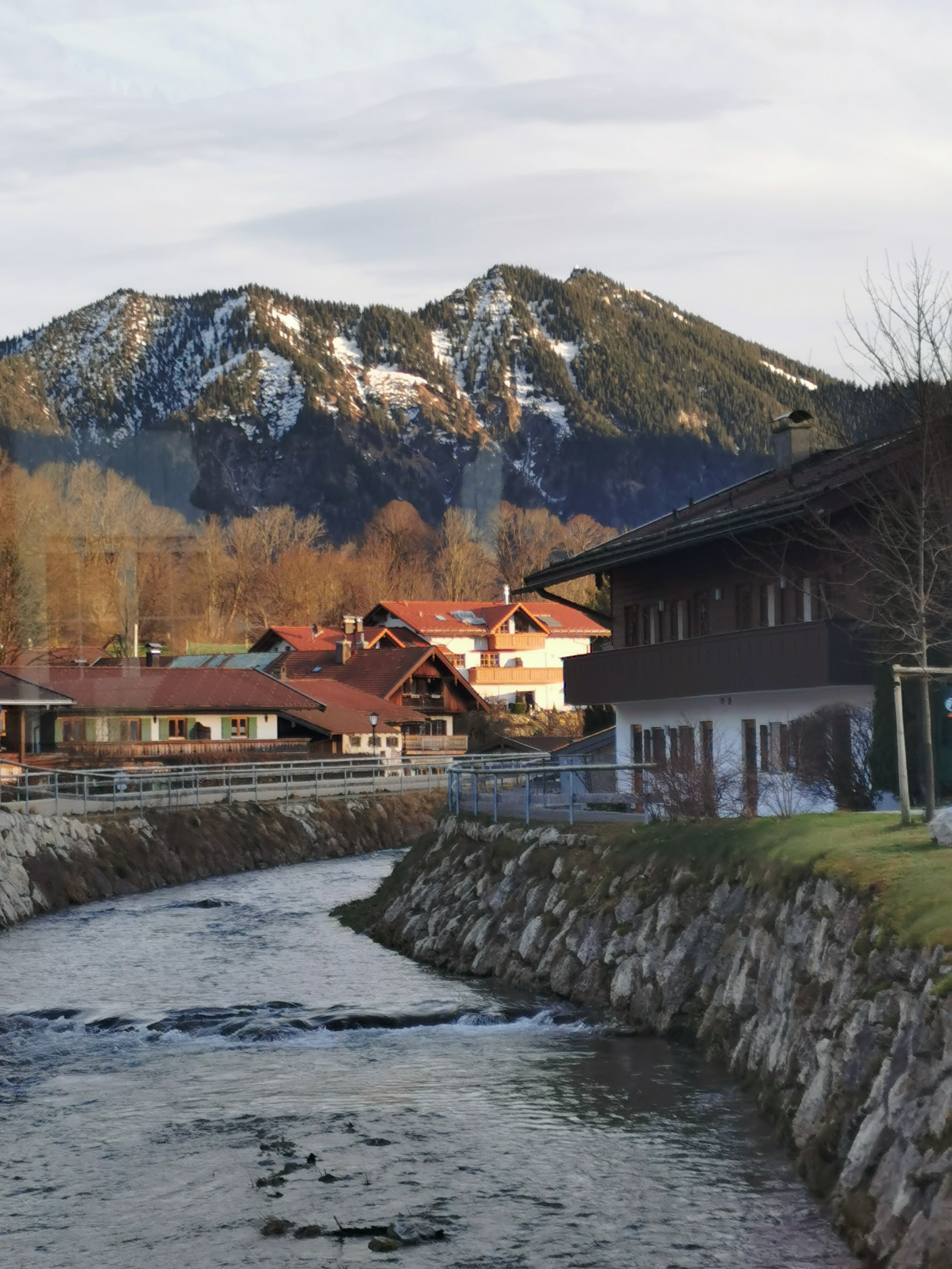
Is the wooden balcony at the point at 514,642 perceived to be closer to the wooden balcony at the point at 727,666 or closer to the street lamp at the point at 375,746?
the street lamp at the point at 375,746

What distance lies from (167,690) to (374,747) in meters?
10.1

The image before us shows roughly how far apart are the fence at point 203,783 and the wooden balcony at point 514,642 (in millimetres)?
49827

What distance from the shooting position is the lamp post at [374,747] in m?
59.2

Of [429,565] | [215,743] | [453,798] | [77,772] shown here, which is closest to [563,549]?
[429,565]

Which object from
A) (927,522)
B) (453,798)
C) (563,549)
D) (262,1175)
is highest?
(563,549)

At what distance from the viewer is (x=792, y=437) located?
4056 centimetres

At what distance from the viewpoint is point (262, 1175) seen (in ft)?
50.7

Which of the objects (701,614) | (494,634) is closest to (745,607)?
(701,614)

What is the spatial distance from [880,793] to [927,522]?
209 inches

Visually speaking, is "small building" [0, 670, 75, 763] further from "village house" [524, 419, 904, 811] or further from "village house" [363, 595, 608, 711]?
"village house" [363, 595, 608, 711]

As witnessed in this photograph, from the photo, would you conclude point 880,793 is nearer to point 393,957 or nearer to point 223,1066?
point 393,957

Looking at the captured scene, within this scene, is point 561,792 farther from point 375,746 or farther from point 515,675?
point 515,675

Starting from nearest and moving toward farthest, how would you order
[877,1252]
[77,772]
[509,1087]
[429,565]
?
[877,1252]
[509,1087]
[77,772]
[429,565]

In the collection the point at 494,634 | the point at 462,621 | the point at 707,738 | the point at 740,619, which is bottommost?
the point at 707,738
